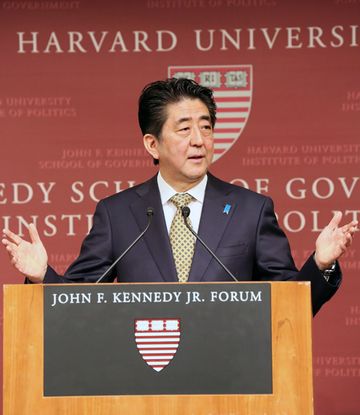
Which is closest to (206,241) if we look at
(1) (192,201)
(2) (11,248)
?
(1) (192,201)

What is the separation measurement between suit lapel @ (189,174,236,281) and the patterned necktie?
0.14 feet

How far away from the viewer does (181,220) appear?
3.08m

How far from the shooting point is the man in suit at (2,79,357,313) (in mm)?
3000

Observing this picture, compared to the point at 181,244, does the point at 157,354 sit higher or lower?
lower

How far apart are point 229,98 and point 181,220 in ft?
5.00

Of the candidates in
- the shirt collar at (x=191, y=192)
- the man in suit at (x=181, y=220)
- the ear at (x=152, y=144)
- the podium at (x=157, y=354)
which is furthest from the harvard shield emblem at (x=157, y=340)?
the ear at (x=152, y=144)

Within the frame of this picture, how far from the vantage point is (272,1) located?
4.52 meters

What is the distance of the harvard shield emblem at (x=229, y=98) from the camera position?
4.50 m

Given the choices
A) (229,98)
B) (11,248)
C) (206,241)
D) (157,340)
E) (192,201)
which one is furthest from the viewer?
(229,98)

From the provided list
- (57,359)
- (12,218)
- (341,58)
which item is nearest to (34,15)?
(12,218)

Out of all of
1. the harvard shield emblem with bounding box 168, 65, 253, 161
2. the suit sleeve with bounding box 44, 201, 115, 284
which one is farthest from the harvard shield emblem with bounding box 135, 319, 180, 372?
the harvard shield emblem with bounding box 168, 65, 253, 161

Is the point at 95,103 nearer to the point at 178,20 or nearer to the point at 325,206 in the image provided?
the point at 178,20

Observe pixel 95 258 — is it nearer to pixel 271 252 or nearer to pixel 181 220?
pixel 181 220

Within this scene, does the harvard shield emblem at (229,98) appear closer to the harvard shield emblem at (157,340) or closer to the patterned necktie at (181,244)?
the patterned necktie at (181,244)
